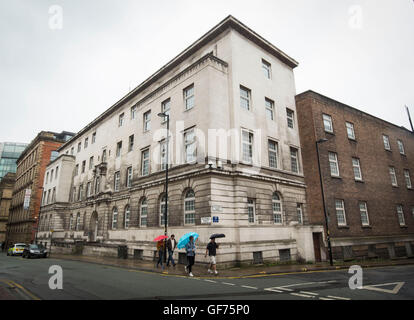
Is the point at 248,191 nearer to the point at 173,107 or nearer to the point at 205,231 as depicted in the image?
the point at 205,231

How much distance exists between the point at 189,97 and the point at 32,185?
5130 centimetres

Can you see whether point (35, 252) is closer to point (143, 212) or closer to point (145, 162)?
point (143, 212)

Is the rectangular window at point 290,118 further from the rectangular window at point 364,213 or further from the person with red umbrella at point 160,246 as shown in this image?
the person with red umbrella at point 160,246

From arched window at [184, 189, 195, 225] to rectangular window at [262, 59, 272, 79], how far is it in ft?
44.7

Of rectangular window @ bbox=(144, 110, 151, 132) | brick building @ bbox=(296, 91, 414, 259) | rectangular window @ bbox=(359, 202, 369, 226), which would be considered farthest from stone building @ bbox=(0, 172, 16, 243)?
rectangular window @ bbox=(359, 202, 369, 226)

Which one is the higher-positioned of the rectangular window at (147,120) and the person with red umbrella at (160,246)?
the rectangular window at (147,120)

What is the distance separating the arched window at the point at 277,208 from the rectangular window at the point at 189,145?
7383mm

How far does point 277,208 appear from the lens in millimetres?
21047

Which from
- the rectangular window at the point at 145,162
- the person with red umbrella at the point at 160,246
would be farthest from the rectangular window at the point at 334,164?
the rectangular window at the point at 145,162

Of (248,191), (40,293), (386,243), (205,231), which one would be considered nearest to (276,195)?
(248,191)

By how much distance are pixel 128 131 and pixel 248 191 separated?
18995mm

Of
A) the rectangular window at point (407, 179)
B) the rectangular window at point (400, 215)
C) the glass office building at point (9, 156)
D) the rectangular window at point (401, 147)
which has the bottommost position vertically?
the rectangular window at point (400, 215)

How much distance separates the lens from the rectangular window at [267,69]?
2475 centimetres

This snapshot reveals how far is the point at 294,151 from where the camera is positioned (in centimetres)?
2444
